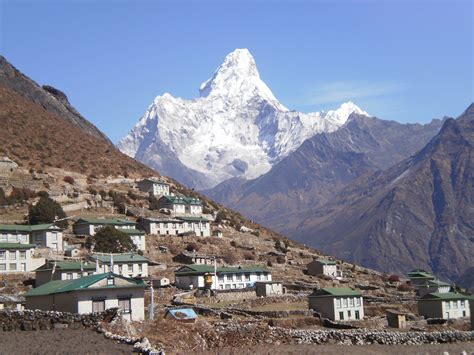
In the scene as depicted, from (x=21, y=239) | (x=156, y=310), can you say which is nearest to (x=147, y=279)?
(x=21, y=239)

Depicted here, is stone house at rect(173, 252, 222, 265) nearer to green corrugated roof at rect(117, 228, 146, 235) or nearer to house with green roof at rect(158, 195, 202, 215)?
green corrugated roof at rect(117, 228, 146, 235)

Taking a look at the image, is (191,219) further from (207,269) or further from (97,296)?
(97,296)

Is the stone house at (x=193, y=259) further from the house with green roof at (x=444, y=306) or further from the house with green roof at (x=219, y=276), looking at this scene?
the house with green roof at (x=444, y=306)

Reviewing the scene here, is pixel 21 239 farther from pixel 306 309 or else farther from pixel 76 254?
pixel 306 309

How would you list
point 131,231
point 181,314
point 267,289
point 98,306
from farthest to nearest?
point 131,231, point 267,289, point 181,314, point 98,306

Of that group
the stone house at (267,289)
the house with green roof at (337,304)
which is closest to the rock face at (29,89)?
the stone house at (267,289)

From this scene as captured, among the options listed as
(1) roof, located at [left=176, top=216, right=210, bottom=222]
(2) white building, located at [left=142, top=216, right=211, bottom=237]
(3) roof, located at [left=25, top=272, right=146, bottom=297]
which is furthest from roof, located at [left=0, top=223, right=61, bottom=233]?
(3) roof, located at [left=25, top=272, right=146, bottom=297]

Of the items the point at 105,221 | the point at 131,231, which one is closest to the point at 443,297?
the point at 131,231
